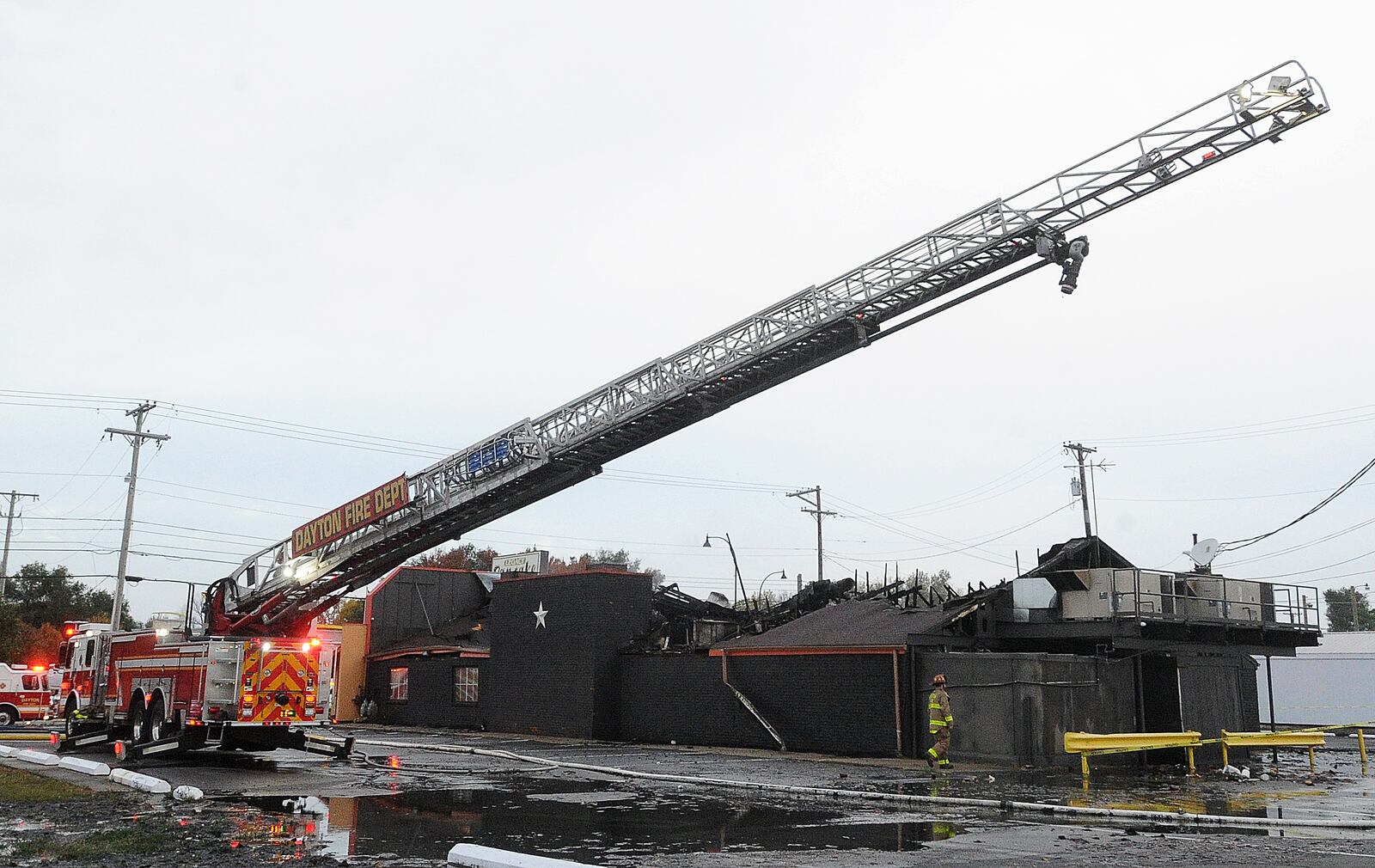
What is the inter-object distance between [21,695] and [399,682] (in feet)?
46.3

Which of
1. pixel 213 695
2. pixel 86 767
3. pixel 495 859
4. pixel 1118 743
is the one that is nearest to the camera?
pixel 495 859

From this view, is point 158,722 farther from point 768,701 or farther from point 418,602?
point 418,602

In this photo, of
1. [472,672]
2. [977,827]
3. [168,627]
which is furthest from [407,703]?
[977,827]

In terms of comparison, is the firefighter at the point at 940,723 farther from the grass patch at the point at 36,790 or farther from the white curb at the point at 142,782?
the grass patch at the point at 36,790

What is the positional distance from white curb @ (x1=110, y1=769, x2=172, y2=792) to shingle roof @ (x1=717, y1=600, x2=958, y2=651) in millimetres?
12750

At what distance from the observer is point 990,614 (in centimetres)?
2386

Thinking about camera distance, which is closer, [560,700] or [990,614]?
[990,614]

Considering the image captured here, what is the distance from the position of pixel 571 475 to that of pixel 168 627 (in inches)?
358

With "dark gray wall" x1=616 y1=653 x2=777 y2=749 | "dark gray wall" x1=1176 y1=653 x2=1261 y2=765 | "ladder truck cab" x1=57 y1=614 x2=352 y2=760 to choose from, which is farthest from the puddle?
"dark gray wall" x1=1176 y1=653 x2=1261 y2=765

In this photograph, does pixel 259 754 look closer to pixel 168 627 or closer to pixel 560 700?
pixel 168 627

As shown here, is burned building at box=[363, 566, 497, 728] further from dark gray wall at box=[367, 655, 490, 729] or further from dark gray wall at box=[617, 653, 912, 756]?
dark gray wall at box=[617, 653, 912, 756]

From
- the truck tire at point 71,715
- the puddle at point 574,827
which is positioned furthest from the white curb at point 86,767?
the truck tire at point 71,715

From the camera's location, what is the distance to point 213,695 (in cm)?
1953

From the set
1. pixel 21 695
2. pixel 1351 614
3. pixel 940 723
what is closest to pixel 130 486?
pixel 21 695
